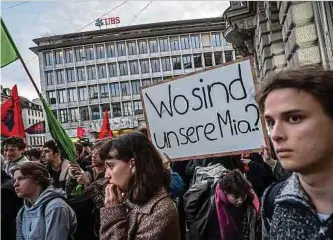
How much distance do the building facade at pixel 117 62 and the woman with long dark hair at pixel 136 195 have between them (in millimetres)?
71601

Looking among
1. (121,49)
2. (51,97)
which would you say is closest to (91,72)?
(121,49)

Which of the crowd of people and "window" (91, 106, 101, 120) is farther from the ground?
"window" (91, 106, 101, 120)

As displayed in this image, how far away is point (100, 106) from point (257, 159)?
238 ft

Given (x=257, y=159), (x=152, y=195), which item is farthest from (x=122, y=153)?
(x=257, y=159)

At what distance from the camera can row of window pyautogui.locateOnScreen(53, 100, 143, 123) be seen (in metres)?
75.3

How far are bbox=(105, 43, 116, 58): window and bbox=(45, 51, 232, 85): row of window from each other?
5.10 feet

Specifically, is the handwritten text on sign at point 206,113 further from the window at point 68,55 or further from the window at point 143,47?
the window at point 68,55

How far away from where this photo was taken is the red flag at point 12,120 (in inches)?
239

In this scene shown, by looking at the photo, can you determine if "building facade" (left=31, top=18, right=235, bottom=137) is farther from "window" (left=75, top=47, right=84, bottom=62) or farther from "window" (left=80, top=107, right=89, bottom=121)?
"window" (left=80, top=107, right=89, bottom=121)

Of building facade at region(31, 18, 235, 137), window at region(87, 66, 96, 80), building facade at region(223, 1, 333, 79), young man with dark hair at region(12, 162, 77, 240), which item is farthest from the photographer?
window at region(87, 66, 96, 80)

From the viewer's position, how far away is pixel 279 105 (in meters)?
1.41

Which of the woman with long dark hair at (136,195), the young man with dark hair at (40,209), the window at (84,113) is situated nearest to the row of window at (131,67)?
the window at (84,113)

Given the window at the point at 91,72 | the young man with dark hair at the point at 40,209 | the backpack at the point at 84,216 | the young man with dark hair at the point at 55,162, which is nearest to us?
the young man with dark hair at the point at 40,209

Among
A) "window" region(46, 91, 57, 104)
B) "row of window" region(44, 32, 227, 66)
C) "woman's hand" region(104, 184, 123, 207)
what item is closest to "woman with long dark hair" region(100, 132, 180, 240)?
"woman's hand" region(104, 184, 123, 207)
